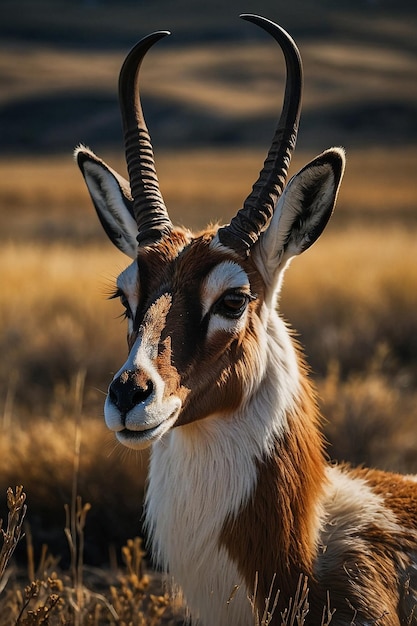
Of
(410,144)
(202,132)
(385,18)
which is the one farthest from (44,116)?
(385,18)

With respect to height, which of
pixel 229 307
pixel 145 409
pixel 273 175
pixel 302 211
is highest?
pixel 273 175

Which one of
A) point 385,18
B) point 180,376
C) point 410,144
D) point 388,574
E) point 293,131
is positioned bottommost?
point 388,574

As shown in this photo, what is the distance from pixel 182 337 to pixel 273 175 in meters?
0.87

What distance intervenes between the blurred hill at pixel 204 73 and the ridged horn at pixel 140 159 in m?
64.1

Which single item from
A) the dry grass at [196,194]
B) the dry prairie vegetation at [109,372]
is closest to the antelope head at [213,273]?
the dry prairie vegetation at [109,372]

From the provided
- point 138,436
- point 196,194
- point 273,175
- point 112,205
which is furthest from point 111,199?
point 196,194

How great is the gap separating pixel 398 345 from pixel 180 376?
705 centimetres

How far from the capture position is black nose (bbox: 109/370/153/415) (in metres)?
2.83

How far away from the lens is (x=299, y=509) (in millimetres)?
3480

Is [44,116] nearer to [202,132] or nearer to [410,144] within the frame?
[202,132]

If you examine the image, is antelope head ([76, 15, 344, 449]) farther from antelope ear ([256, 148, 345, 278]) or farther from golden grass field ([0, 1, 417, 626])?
golden grass field ([0, 1, 417, 626])

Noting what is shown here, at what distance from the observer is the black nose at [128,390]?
9.28ft

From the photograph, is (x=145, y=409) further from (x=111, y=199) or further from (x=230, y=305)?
(x=111, y=199)

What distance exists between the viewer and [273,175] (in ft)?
11.6
